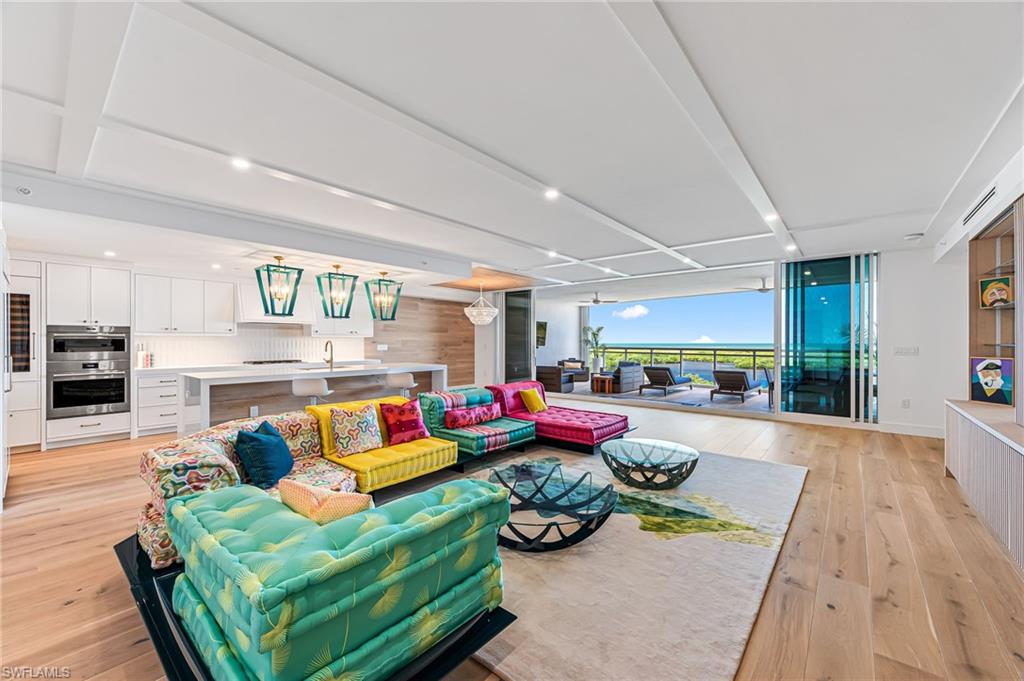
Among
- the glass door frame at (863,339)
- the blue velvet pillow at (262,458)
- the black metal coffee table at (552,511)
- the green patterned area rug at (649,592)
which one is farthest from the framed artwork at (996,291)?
the blue velvet pillow at (262,458)

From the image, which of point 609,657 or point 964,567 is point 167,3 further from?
point 964,567

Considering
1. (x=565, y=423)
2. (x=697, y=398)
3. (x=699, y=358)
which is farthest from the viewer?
(x=699, y=358)

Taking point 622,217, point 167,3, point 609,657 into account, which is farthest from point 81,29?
point 622,217

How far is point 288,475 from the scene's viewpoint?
298cm

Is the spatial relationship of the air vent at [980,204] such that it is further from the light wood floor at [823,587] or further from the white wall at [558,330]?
the white wall at [558,330]

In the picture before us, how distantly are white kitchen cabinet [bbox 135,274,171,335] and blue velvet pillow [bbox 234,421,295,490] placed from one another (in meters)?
4.44

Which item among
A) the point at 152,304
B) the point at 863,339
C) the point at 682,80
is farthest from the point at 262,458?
the point at 863,339

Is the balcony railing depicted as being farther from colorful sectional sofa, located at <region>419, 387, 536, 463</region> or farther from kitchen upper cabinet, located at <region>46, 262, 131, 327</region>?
kitchen upper cabinet, located at <region>46, 262, 131, 327</region>

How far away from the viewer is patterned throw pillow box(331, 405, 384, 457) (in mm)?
3595

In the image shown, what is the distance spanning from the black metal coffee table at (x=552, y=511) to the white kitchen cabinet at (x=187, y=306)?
18.8ft

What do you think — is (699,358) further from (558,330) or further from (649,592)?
(649,592)

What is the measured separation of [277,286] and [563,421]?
3682 millimetres

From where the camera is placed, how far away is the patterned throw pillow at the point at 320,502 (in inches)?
68.7

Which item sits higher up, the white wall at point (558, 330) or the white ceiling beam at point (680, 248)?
the white ceiling beam at point (680, 248)
